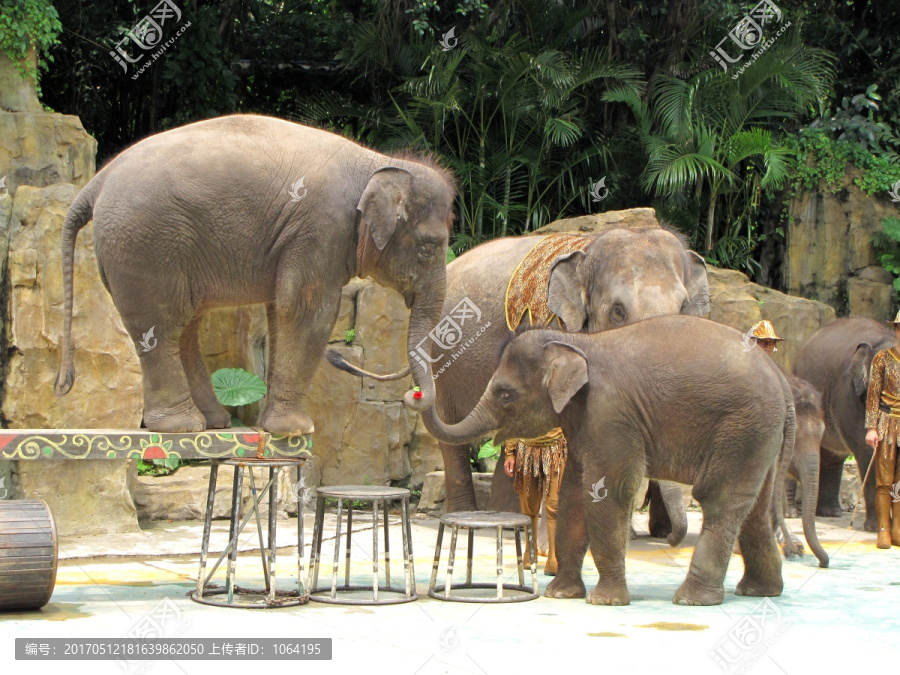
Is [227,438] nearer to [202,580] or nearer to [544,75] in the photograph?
[202,580]

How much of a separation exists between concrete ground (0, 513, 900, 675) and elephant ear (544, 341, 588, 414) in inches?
43.5

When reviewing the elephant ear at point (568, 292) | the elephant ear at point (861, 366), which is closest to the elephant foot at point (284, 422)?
the elephant ear at point (568, 292)

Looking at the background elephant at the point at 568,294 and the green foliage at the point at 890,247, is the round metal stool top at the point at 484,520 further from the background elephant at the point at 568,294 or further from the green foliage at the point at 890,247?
the green foliage at the point at 890,247

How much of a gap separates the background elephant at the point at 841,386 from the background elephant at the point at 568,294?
2927 millimetres

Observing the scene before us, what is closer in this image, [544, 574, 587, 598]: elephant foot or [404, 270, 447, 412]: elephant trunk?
[404, 270, 447, 412]: elephant trunk

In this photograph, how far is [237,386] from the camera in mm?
9984

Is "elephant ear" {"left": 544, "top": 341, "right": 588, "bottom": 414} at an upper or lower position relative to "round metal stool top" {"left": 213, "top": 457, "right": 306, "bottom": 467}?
upper

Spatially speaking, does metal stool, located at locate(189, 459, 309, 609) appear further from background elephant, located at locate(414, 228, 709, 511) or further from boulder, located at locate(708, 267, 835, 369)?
boulder, located at locate(708, 267, 835, 369)

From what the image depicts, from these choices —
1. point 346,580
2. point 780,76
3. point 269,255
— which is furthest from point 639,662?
point 780,76

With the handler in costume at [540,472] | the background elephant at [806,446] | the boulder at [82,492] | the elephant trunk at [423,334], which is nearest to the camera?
the elephant trunk at [423,334]

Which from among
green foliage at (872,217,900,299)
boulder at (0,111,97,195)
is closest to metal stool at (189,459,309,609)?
boulder at (0,111,97,195)

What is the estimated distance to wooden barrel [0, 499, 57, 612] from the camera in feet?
17.2

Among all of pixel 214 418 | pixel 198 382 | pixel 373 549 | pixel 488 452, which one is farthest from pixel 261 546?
pixel 488 452

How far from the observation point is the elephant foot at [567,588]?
20.1ft
